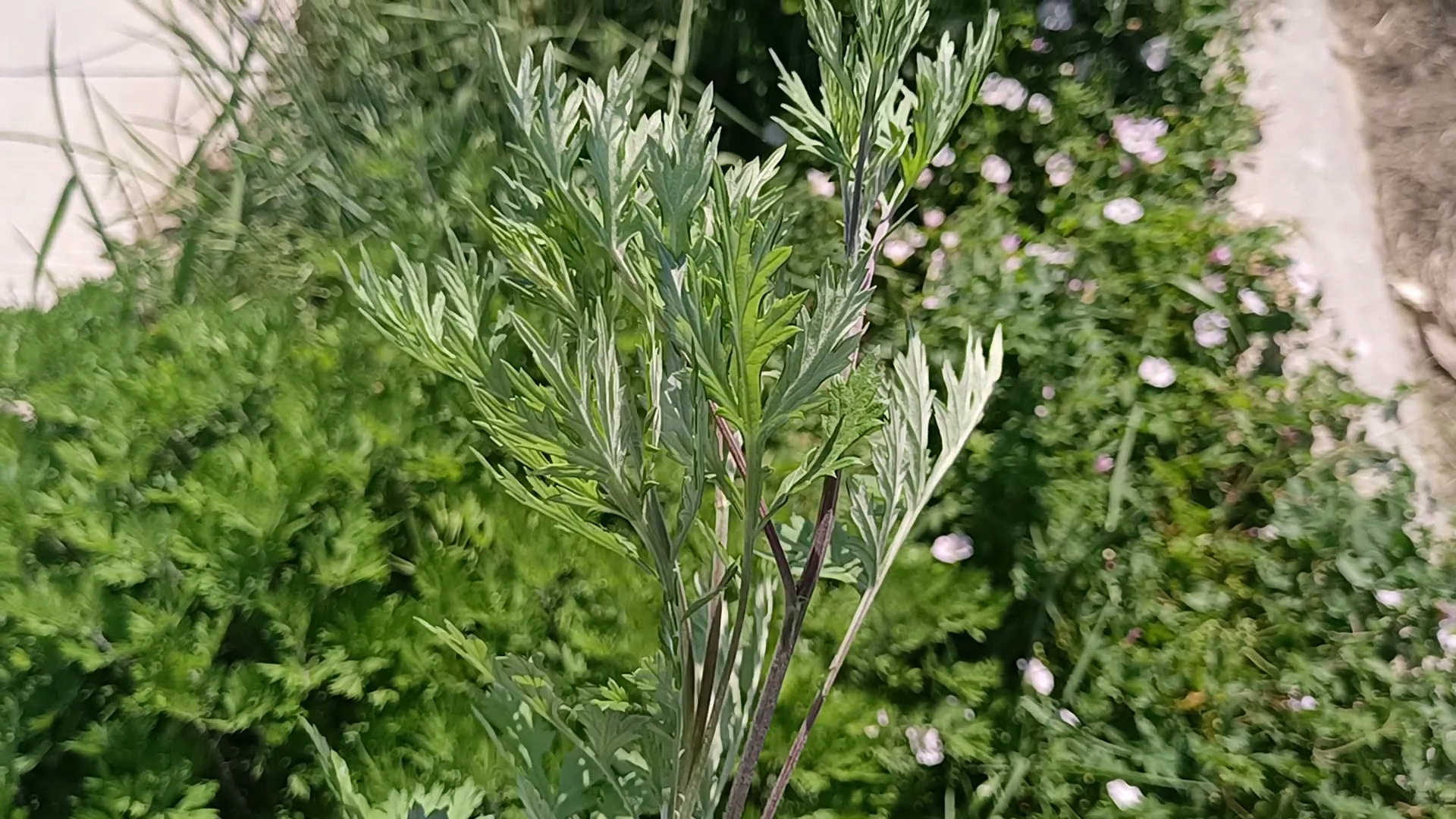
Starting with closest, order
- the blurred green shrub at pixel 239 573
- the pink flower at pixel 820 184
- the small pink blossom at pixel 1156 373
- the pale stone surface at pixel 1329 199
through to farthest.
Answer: the blurred green shrub at pixel 239 573, the small pink blossom at pixel 1156 373, the pink flower at pixel 820 184, the pale stone surface at pixel 1329 199

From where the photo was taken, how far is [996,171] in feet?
5.61

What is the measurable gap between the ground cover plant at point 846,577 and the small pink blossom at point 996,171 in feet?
0.11

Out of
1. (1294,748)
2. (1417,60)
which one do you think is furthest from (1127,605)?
(1417,60)

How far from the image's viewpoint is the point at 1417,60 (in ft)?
7.88

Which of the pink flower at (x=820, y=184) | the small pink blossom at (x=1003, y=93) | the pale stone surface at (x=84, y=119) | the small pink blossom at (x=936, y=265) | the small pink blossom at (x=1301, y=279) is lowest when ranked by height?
the small pink blossom at (x=1301, y=279)

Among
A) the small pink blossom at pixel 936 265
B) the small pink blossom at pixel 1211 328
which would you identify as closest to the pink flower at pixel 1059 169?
the small pink blossom at pixel 936 265

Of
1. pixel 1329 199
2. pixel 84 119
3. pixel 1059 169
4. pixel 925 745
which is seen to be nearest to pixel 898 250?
pixel 1059 169

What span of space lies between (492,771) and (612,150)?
755 mm

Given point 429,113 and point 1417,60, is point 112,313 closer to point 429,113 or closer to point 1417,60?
point 429,113

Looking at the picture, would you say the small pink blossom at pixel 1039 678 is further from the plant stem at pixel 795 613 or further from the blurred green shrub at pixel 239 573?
the plant stem at pixel 795 613

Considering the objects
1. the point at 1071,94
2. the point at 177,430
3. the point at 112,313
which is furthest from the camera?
the point at 1071,94

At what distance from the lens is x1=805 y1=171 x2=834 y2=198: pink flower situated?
1.74 meters

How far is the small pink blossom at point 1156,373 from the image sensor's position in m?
1.41

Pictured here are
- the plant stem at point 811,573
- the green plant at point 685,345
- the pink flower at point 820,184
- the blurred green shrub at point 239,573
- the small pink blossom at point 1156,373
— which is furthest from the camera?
the pink flower at point 820,184
